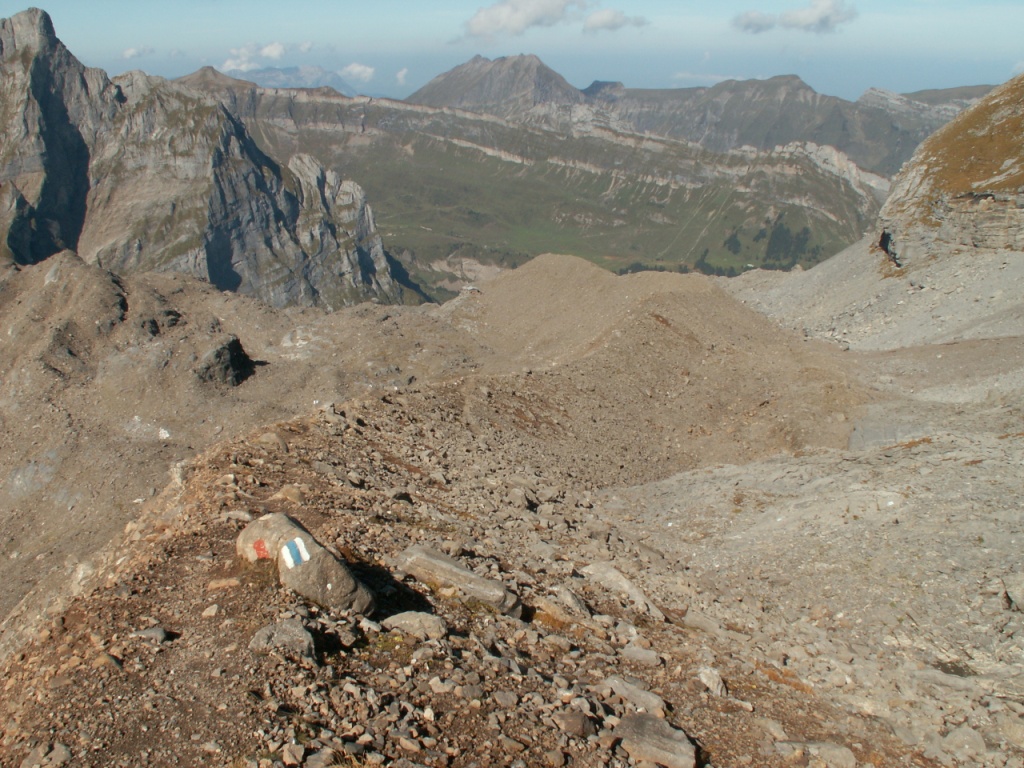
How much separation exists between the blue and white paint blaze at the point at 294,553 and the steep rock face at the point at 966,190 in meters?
46.4

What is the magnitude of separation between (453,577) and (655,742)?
421 centimetres

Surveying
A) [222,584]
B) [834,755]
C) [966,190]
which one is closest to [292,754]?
[222,584]

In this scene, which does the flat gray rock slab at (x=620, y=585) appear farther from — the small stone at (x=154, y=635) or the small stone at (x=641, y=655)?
the small stone at (x=154, y=635)

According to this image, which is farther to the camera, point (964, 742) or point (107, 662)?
point (964, 742)

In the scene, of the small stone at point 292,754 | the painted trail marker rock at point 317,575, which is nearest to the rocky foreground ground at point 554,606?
the small stone at point 292,754

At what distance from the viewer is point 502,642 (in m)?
10.5

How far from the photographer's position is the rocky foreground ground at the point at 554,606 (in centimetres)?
821

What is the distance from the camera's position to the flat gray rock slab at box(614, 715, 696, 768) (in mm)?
8328

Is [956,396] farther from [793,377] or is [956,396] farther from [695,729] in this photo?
[695,729]

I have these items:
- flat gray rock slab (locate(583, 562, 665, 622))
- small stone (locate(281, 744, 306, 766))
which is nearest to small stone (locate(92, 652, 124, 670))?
small stone (locate(281, 744, 306, 766))

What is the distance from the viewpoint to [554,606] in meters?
11.8

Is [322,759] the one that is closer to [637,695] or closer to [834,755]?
[637,695]

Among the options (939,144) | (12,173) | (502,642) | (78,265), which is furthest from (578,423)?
(12,173)

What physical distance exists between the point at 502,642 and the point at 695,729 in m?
2.73
